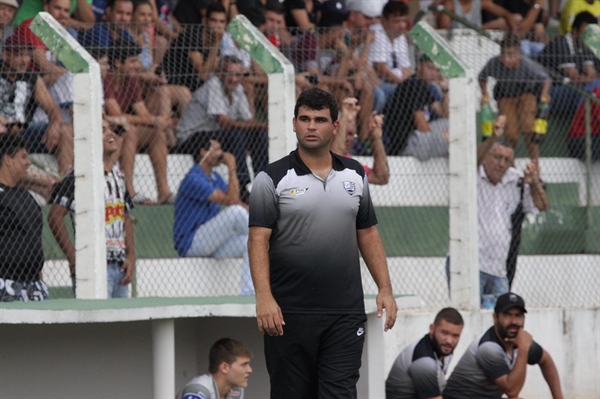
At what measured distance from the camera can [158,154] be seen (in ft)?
30.2

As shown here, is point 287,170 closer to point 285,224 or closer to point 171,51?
point 285,224

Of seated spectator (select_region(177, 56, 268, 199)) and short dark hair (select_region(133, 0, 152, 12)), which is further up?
short dark hair (select_region(133, 0, 152, 12))

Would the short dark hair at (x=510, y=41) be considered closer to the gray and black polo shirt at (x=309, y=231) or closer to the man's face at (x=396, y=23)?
the man's face at (x=396, y=23)

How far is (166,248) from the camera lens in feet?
30.3

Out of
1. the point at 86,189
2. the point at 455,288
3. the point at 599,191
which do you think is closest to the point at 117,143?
the point at 86,189

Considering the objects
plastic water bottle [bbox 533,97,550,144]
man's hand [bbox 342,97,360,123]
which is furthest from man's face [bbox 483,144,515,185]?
man's hand [bbox 342,97,360,123]

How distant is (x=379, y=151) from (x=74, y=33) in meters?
2.55

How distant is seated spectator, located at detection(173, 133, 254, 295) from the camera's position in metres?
9.21

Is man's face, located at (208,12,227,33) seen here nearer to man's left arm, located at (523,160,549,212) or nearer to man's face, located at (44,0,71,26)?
man's face, located at (44,0,71,26)

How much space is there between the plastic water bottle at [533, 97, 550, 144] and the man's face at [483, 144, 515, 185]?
70cm

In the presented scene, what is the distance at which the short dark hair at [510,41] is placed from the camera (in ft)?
36.0

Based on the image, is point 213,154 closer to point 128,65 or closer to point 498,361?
point 128,65

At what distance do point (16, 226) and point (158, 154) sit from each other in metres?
1.37

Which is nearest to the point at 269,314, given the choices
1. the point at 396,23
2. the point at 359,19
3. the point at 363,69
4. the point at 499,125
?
the point at 363,69
